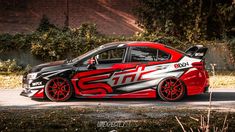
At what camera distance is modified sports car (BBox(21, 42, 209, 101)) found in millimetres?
11781

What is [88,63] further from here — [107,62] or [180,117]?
[180,117]

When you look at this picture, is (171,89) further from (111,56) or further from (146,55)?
(111,56)

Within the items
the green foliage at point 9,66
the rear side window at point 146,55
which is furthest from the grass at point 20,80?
the rear side window at point 146,55

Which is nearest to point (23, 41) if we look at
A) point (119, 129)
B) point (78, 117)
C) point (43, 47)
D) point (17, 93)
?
point (43, 47)

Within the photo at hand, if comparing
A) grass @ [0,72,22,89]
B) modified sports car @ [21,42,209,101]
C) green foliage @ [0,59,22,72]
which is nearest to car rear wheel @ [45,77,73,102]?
modified sports car @ [21,42,209,101]

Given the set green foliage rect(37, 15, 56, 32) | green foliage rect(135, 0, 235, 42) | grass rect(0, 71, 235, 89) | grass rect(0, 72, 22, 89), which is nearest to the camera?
grass rect(0, 72, 22, 89)

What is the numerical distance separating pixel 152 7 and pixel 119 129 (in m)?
16.1

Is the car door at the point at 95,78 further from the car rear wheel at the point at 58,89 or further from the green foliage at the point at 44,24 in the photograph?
the green foliage at the point at 44,24

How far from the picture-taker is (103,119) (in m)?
8.80

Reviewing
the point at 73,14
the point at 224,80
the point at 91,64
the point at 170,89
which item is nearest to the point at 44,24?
the point at 73,14

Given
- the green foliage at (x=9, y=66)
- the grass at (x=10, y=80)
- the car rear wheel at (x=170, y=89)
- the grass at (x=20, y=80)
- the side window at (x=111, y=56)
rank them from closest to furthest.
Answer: the car rear wheel at (x=170, y=89) → the side window at (x=111, y=56) → the grass at (x=10, y=80) → the grass at (x=20, y=80) → the green foliage at (x=9, y=66)

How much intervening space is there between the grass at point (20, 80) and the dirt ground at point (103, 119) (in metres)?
4.91

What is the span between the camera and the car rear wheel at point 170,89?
39.0 feet

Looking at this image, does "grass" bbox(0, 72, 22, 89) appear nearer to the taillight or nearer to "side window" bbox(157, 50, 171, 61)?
"side window" bbox(157, 50, 171, 61)
